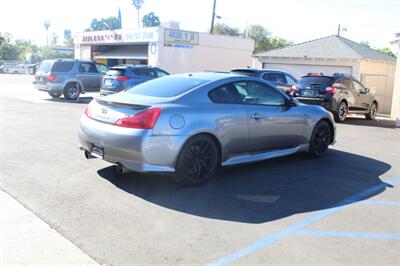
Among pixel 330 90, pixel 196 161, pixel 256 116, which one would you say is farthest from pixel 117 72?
pixel 196 161

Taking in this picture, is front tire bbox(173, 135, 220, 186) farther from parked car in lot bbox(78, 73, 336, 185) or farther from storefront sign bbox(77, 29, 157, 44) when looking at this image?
storefront sign bbox(77, 29, 157, 44)

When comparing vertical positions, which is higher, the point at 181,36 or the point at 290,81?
the point at 181,36

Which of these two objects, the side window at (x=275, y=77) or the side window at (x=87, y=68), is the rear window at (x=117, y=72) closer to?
the side window at (x=87, y=68)

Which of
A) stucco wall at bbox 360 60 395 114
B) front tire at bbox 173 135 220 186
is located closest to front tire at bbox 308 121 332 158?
front tire at bbox 173 135 220 186

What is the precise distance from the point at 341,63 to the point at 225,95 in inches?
727

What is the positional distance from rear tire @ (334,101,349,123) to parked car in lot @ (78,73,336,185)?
7.75 m

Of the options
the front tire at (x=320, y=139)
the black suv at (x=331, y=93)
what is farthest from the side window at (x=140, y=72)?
the front tire at (x=320, y=139)

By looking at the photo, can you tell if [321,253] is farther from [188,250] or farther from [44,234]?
[44,234]

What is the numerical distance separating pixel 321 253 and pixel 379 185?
2.89 m

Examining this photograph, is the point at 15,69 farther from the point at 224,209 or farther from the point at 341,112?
the point at 224,209

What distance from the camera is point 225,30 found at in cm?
6719

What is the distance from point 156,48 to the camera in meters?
30.8

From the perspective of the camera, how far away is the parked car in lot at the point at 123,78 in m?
17.5

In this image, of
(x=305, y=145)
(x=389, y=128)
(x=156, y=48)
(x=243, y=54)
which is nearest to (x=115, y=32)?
(x=156, y=48)
